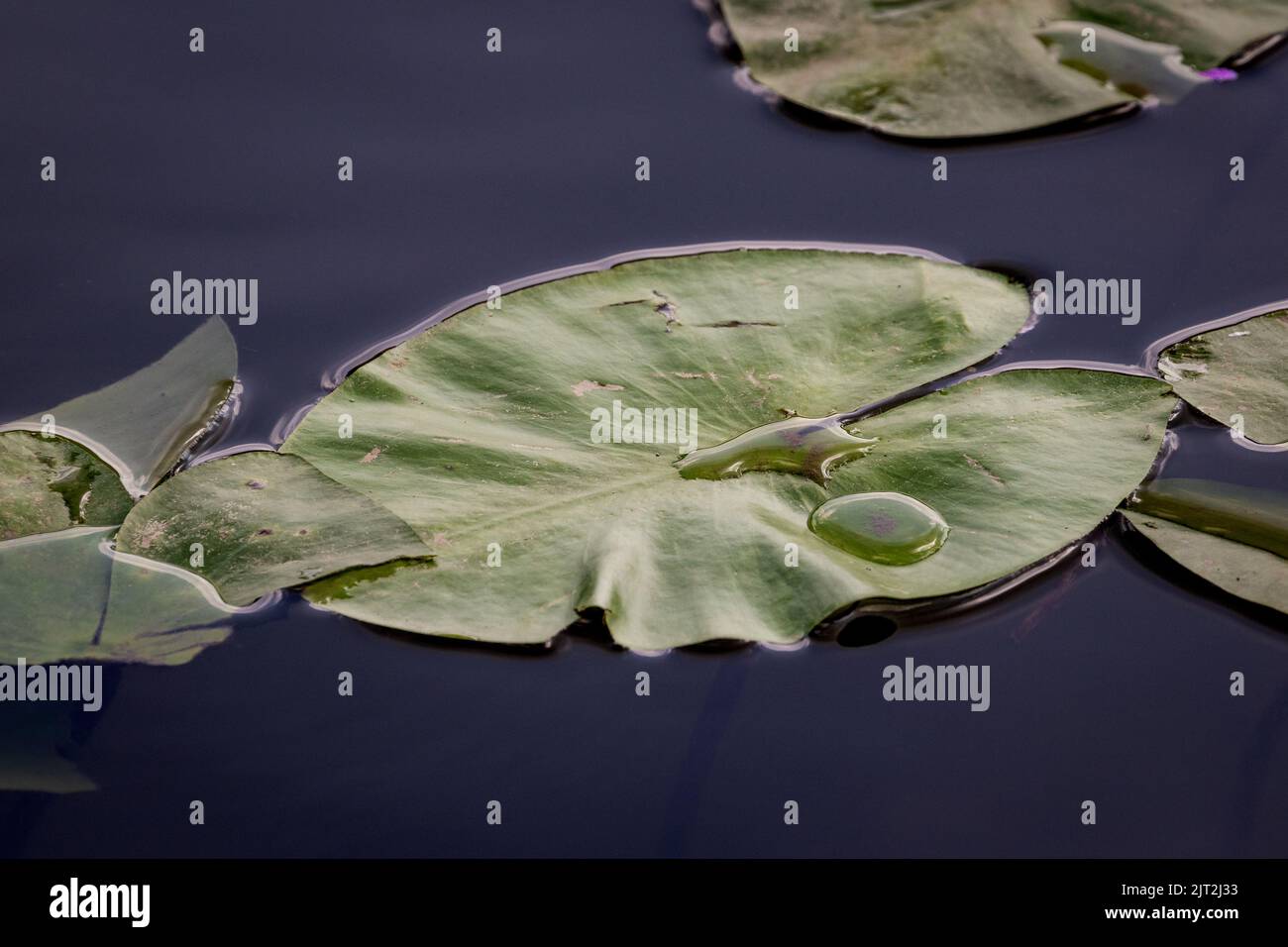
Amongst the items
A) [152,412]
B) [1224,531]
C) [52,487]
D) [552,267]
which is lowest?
[1224,531]

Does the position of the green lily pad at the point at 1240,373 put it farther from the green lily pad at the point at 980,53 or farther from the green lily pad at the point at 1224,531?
the green lily pad at the point at 980,53

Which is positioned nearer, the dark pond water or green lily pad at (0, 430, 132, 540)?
the dark pond water

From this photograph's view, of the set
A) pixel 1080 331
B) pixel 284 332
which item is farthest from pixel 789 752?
pixel 284 332

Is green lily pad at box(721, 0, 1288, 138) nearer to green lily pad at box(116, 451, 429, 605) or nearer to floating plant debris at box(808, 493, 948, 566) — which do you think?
floating plant debris at box(808, 493, 948, 566)

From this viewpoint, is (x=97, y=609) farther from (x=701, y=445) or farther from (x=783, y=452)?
(x=783, y=452)

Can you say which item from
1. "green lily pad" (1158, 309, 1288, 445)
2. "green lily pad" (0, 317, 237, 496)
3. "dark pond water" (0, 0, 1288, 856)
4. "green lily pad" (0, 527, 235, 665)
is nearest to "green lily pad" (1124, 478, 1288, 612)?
"dark pond water" (0, 0, 1288, 856)

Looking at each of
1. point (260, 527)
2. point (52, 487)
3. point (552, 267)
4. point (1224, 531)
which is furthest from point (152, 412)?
point (1224, 531)
